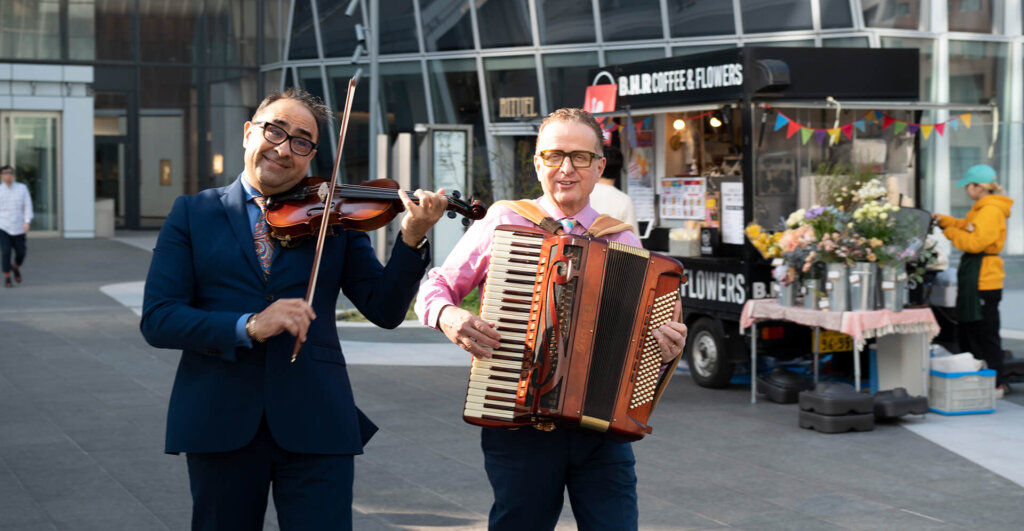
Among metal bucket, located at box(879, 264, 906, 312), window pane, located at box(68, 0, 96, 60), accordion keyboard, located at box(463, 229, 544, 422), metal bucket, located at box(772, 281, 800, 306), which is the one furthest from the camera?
window pane, located at box(68, 0, 96, 60)

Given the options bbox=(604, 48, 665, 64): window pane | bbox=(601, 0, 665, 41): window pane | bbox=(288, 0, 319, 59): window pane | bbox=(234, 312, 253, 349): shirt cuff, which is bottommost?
Answer: bbox=(234, 312, 253, 349): shirt cuff

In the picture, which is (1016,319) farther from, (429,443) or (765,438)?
(429,443)

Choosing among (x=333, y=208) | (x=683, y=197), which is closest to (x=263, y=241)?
(x=333, y=208)

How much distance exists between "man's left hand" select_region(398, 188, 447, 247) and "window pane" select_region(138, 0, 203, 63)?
102 feet

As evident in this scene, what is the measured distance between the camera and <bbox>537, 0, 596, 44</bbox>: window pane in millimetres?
23938

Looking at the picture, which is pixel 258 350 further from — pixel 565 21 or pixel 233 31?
pixel 233 31

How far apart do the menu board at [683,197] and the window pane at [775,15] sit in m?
10.9

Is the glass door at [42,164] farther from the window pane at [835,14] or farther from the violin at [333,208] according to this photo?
the violin at [333,208]

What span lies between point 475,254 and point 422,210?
0.60 metres

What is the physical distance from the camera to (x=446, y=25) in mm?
26219

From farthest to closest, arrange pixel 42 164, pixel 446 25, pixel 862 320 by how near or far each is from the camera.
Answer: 1. pixel 42 164
2. pixel 446 25
3. pixel 862 320

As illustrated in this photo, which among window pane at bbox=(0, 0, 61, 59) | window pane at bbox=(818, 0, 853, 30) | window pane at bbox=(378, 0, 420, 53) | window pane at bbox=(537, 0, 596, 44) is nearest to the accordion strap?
window pane at bbox=(818, 0, 853, 30)

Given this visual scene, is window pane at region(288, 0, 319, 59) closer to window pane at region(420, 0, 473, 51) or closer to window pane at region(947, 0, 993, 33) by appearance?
window pane at region(420, 0, 473, 51)

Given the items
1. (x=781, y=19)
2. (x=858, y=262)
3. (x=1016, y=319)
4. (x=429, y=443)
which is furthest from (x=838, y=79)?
(x=781, y=19)
